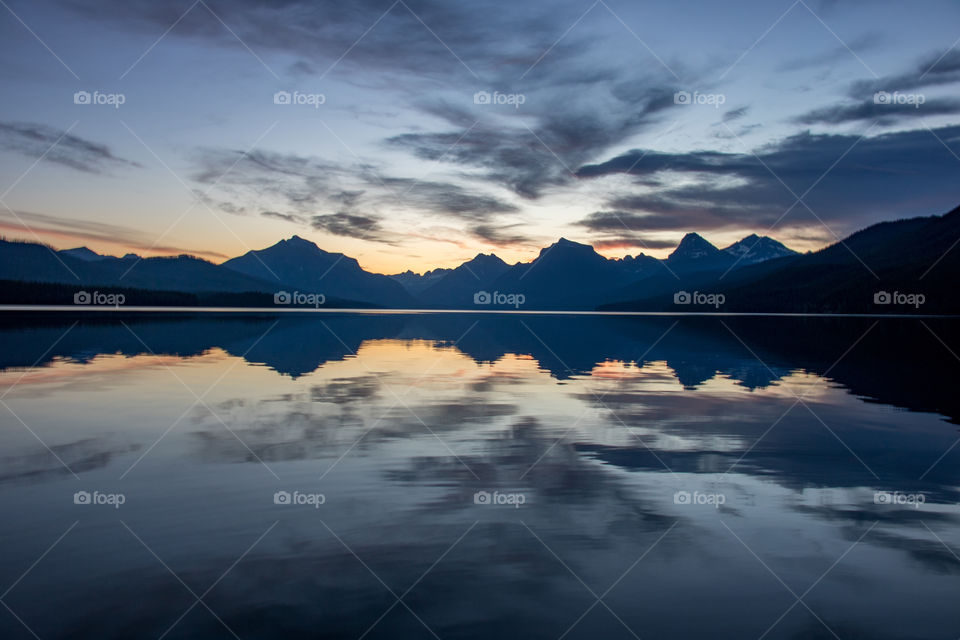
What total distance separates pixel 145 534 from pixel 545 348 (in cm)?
5402

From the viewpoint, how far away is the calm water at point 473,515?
9414mm

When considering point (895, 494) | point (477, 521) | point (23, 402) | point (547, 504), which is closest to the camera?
point (477, 521)

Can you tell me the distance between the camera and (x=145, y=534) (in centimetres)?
1217

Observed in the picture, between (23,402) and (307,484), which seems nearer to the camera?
(307,484)

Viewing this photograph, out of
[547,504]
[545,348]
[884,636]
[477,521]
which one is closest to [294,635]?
[477,521]

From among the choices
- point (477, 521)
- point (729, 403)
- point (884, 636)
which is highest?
point (729, 403)

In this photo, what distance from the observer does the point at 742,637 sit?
888cm

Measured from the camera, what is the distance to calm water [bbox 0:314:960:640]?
9.41m

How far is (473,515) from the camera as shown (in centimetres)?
1347

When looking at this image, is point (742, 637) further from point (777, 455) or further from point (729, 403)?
point (729, 403)

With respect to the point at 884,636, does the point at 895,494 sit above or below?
above

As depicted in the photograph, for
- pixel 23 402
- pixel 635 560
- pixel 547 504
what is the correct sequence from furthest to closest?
pixel 23 402, pixel 547 504, pixel 635 560

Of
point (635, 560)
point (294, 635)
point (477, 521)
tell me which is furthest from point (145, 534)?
point (635, 560)

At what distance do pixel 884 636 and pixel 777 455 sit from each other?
1068 centimetres
